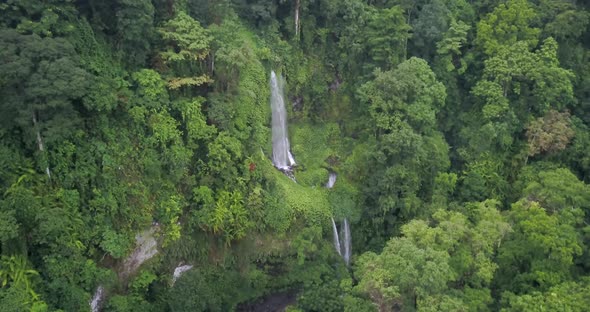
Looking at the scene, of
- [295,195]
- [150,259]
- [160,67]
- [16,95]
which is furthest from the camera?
[295,195]

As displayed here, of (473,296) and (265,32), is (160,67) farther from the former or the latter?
(473,296)

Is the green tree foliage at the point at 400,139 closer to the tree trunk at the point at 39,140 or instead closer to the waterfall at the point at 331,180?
the waterfall at the point at 331,180

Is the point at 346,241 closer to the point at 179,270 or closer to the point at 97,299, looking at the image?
the point at 179,270

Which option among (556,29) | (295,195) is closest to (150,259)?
(295,195)

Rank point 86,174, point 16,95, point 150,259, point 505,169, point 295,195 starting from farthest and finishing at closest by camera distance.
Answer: point 505,169
point 295,195
point 150,259
point 86,174
point 16,95

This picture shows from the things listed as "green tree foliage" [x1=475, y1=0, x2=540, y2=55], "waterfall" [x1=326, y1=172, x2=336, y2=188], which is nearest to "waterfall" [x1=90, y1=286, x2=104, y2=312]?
"waterfall" [x1=326, y1=172, x2=336, y2=188]
